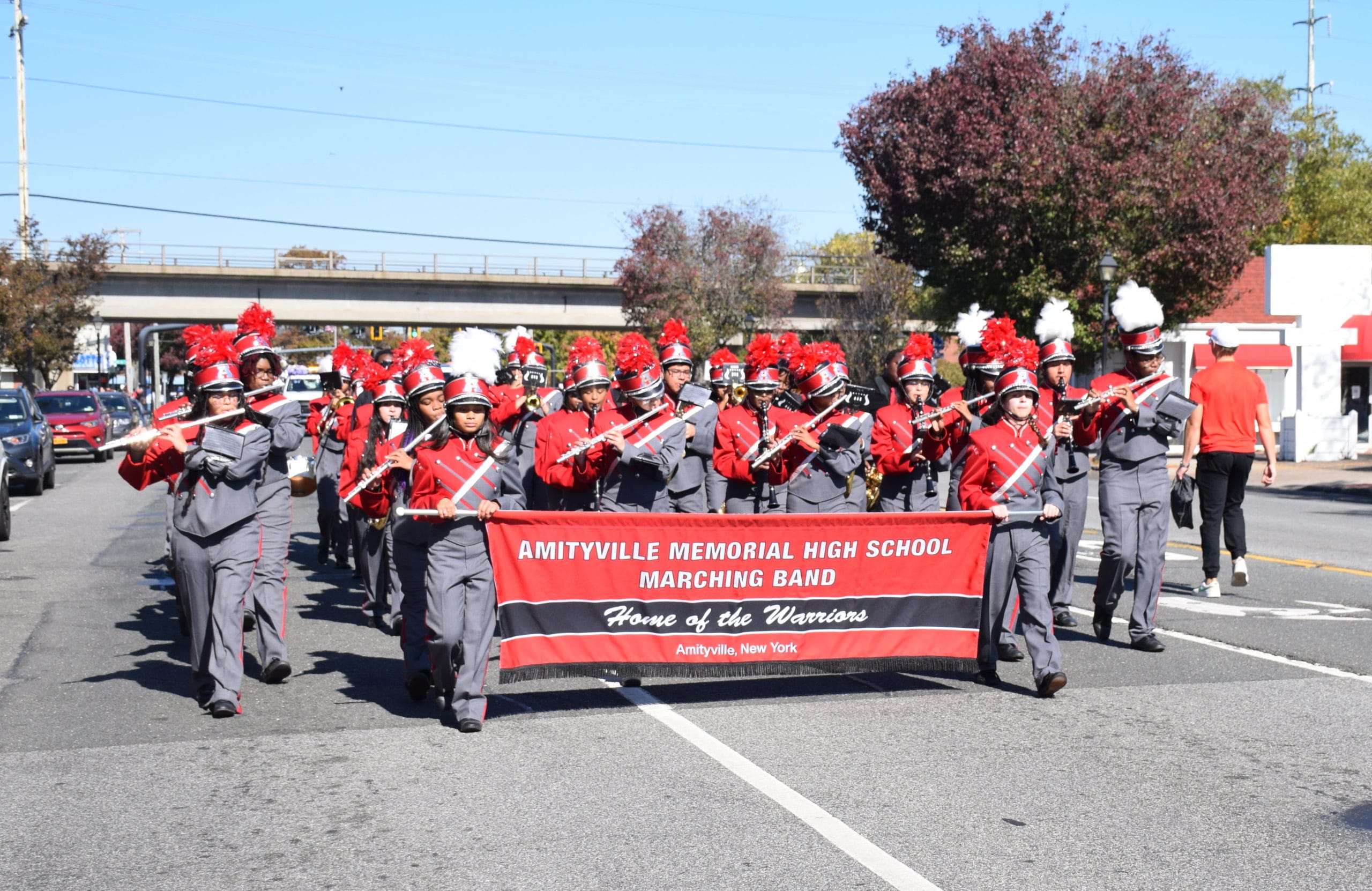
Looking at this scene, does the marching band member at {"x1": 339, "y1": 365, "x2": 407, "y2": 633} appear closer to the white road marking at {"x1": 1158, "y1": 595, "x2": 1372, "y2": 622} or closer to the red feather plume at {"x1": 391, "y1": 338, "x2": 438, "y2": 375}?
the red feather plume at {"x1": 391, "y1": 338, "x2": 438, "y2": 375}

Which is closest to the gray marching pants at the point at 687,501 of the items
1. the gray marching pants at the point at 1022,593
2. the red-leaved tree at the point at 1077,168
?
the gray marching pants at the point at 1022,593

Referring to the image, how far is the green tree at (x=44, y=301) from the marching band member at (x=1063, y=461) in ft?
152

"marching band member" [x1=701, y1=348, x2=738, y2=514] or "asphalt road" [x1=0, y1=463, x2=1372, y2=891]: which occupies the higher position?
"marching band member" [x1=701, y1=348, x2=738, y2=514]

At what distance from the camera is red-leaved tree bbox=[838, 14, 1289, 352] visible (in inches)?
1232

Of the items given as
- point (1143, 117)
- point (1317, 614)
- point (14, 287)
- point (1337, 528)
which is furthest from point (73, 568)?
point (14, 287)

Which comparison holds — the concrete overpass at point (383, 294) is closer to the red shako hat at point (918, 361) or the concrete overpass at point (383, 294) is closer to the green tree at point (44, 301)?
the green tree at point (44, 301)

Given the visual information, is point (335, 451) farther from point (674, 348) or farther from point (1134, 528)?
point (1134, 528)

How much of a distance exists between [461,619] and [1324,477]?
907 inches

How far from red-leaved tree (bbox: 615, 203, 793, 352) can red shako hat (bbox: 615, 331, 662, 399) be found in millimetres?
45597

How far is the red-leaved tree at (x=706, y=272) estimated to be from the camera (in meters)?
55.5

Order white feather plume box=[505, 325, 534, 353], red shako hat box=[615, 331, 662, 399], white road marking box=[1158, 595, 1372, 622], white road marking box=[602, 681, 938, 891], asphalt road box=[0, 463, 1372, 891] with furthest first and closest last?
1. white feather plume box=[505, 325, 534, 353]
2. white road marking box=[1158, 595, 1372, 622]
3. red shako hat box=[615, 331, 662, 399]
4. asphalt road box=[0, 463, 1372, 891]
5. white road marking box=[602, 681, 938, 891]

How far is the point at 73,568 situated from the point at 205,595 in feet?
24.7

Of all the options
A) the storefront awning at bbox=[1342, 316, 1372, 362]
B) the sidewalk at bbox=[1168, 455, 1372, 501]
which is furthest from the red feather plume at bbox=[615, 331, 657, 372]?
the storefront awning at bbox=[1342, 316, 1372, 362]

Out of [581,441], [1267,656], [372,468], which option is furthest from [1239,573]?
[372,468]
